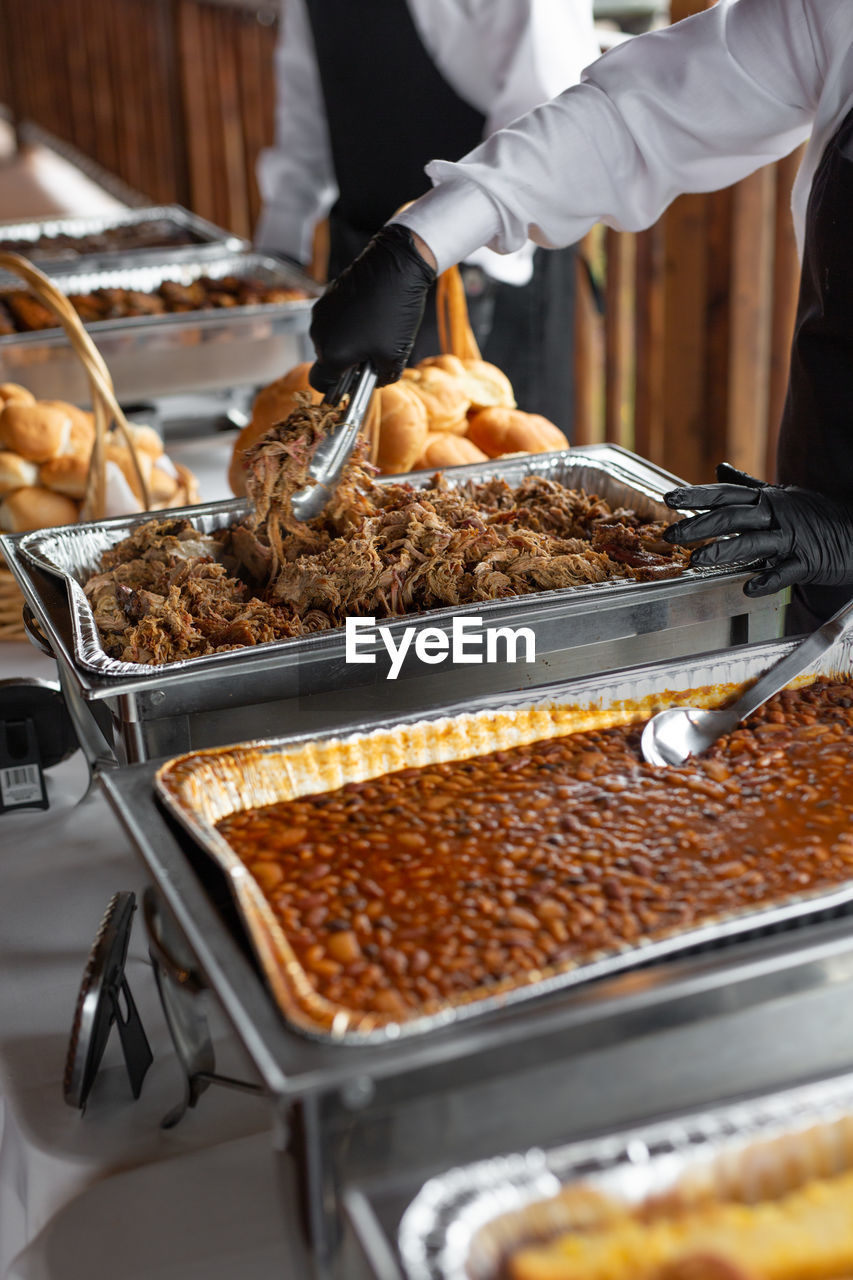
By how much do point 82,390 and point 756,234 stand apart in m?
1.48

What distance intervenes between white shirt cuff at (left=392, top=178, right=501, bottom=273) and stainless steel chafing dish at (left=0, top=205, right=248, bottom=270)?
1.52 meters

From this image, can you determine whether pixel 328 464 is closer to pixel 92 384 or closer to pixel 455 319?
pixel 92 384

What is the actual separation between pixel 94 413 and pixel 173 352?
0.89m

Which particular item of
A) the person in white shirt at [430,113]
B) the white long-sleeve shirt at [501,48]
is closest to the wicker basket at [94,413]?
the person in white shirt at [430,113]

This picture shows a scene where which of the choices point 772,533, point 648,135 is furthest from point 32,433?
point 772,533

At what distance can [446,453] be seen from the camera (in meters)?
1.57

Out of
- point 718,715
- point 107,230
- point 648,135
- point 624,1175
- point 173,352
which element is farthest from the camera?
point 107,230

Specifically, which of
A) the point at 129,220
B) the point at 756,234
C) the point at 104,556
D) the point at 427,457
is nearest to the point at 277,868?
the point at 104,556

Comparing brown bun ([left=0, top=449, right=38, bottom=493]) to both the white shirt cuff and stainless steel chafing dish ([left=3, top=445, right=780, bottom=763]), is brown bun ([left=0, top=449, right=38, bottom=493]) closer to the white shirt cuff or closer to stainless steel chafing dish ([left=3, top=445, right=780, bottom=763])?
stainless steel chafing dish ([left=3, top=445, right=780, bottom=763])

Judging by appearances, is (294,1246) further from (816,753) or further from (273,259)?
(273,259)

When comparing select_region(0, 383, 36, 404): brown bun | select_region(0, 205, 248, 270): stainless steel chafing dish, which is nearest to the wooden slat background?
select_region(0, 205, 248, 270): stainless steel chafing dish

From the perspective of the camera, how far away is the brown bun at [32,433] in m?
1.55

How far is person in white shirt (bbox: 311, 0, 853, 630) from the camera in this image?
1.25 metres

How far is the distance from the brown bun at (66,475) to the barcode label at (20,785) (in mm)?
495
